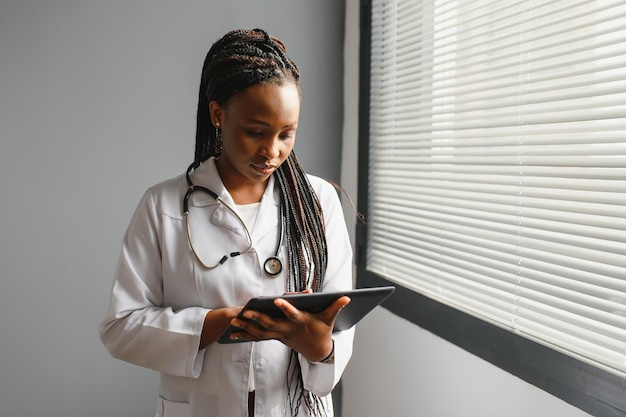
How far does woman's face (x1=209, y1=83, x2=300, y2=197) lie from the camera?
1251 mm

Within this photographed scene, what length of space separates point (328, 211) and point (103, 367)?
1263 mm

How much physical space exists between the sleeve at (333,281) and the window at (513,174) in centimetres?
43

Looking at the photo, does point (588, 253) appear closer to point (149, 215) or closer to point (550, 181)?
point (550, 181)

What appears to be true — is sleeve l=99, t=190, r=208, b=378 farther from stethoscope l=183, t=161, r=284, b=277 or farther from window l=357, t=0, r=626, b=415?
window l=357, t=0, r=626, b=415

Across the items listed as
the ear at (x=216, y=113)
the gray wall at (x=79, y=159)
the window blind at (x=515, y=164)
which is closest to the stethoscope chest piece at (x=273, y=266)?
the ear at (x=216, y=113)

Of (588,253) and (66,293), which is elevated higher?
(588,253)

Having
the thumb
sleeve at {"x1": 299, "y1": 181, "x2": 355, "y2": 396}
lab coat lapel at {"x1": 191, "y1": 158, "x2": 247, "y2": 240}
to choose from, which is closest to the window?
sleeve at {"x1": 299, "y1": 181, "x2": 355, "y2": 396}

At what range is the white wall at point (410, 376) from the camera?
1544mm

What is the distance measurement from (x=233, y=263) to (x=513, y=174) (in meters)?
0.72

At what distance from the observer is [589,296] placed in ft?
4.33

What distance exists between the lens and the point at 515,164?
1518 millimetres

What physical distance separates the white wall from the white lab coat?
0.48 metres

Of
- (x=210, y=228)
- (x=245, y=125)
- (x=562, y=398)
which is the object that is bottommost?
(x=562, y=398)

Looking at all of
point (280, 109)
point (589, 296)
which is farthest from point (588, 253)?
point (280, 109)
